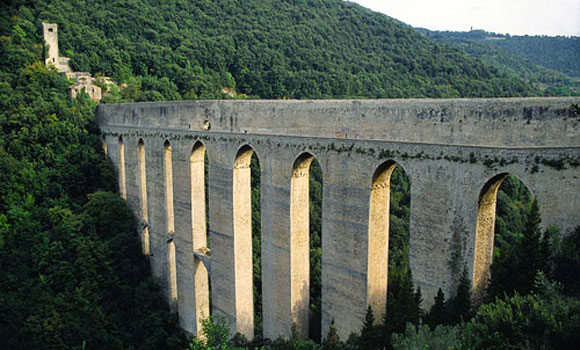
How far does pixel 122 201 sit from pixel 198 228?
7.57 m

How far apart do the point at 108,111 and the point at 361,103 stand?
20187 mm

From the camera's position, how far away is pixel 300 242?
17297mm

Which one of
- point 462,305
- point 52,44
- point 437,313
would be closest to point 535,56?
point 52,44

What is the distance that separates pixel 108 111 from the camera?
30.1 meters

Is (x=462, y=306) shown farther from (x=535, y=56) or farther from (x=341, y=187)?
(x=535, y=56)

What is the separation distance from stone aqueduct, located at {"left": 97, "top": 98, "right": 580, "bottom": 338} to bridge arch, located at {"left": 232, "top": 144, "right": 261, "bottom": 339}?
0.05 metres

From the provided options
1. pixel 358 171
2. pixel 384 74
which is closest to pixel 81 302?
pixel 358 171

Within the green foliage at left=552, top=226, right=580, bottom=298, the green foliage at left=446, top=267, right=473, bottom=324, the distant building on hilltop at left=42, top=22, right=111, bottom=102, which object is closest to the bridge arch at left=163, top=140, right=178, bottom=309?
the distant building on hilltop at left=42, top=22, right=111, bottom=102

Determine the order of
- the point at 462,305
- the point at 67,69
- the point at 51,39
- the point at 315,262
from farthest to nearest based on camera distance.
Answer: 1. the point at 67,69
2. the point at 51,39
3. the point at 315,262
4. the point at 462,305

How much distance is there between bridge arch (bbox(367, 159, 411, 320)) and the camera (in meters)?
14.5

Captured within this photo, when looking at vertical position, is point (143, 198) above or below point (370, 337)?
above

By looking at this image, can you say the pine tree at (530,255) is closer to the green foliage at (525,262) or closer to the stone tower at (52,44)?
the green foliage at (525,262)

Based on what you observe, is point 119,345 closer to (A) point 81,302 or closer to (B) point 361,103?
(A) point 81,302

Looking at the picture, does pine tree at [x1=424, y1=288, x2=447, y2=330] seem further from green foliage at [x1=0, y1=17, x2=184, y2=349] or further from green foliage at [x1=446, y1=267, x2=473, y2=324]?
green foliage at [x1=0, y1=17, x2=184, y2=349]
